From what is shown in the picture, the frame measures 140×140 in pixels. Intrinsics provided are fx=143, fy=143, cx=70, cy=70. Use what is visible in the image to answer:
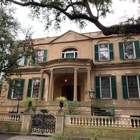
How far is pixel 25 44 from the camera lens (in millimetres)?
9906

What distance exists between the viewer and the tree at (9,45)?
29.7 feet

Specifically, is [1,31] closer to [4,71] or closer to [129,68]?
[4,71]

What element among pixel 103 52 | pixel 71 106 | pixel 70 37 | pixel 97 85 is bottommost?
pixel 71 106

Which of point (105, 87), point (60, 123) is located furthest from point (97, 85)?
point (60, 123)

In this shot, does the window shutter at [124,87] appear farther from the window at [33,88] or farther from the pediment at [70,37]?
the window at [33,88]

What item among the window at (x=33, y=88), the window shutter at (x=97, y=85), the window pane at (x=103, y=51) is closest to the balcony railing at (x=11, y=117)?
the window at (x=33, y=88)

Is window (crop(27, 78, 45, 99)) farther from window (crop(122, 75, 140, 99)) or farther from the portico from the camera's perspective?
window (crop(122, 75, 140, 99))

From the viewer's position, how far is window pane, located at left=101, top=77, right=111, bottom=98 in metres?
13.1

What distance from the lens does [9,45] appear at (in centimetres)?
960

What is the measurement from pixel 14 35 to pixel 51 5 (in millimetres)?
3611

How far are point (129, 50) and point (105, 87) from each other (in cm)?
435

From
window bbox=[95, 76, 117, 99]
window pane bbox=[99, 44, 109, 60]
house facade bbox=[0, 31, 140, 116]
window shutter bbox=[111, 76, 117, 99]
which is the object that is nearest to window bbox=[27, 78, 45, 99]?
house facade bbox=[0, 31, 140, 116]

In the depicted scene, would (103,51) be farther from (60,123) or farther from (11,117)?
(11,117)

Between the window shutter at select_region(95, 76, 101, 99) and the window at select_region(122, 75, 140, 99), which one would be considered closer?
the window at select_region(122, 75, 140, 99)
